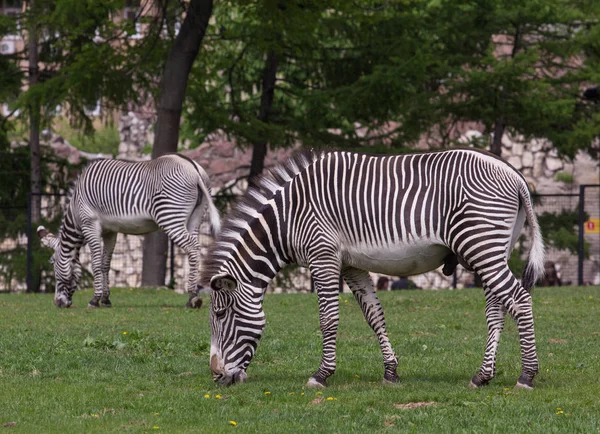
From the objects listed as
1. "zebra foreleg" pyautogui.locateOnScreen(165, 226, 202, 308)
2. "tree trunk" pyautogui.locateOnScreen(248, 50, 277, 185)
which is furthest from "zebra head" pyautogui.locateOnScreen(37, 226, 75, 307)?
"tree trunk" pyautogui.locateOnScreen(248, 50, 277, 185)

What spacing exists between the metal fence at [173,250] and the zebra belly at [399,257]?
1463 centimetres

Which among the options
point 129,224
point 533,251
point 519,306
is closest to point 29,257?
point 129,224

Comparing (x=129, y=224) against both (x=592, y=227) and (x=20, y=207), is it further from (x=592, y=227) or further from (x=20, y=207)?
(x=592, y=227)

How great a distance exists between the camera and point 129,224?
54.2 feet

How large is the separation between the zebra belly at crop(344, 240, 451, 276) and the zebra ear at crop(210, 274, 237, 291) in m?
1.01

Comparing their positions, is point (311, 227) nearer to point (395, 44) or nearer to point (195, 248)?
point (195, 248)

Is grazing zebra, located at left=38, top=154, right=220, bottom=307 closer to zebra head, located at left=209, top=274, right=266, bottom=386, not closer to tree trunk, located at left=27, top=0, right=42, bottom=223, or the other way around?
zebra head, located at left=209, top=274, right=266, bottom=386

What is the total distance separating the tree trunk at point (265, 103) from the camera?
25469 mm

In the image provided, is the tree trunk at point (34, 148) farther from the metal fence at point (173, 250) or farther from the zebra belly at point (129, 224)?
the zebra belly at point (129, 224)

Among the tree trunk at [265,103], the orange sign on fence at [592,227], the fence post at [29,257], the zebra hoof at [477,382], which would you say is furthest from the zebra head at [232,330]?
the orange sign on fence at [592,227]

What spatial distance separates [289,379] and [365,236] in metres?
1.50

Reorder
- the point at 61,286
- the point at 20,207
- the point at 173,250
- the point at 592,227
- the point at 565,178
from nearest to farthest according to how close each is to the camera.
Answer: the point at 61,286
the point at 173,250
the point at 20,207
the point at 592,227
the point at 565,178

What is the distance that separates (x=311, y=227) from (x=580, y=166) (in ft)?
103

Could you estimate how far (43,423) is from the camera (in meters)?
7.09
